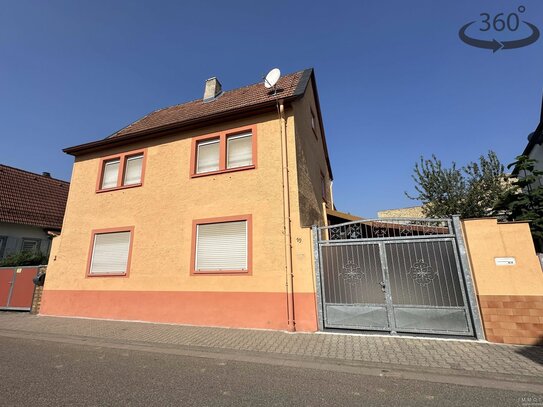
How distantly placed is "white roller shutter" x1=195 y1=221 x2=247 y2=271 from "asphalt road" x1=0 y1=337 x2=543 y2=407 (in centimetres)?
333

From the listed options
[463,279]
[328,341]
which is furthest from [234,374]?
[463,279]

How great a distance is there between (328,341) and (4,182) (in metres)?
22.4

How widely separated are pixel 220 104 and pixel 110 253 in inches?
287

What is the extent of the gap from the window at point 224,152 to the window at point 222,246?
177cm

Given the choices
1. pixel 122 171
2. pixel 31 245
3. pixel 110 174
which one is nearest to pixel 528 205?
pixel 122 171

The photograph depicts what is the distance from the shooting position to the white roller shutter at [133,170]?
10.9m

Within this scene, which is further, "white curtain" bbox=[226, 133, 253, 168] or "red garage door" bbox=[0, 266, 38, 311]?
"red garage door" bbox=[0, 266, 38, 311]

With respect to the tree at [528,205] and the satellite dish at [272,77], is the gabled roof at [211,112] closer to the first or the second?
the satellite dish at [272,77]

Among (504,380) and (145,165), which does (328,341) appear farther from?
(145,165)

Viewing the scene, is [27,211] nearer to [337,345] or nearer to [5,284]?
[5,284]

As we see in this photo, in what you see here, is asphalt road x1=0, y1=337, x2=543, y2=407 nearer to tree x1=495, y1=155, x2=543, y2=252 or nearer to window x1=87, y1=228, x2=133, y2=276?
window x1=87, y1=228, x2=133, y2=276

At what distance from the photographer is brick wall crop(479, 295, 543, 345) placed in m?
5.68

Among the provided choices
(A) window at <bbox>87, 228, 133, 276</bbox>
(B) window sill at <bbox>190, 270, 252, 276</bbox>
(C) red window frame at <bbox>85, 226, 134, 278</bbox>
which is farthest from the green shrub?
(B) window sill at <bbox>190, 270, 252, 276</bbox>

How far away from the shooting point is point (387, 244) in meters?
7.22
